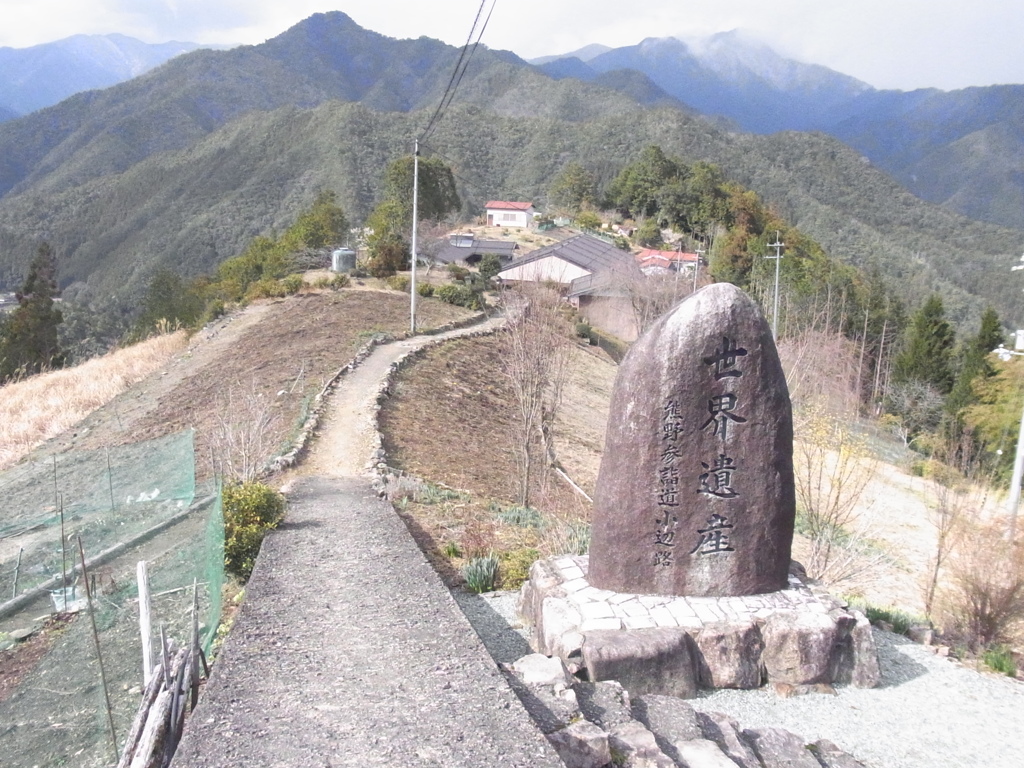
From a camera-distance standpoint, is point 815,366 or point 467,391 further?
point 467,391

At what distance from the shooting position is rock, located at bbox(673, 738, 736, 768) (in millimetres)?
4898

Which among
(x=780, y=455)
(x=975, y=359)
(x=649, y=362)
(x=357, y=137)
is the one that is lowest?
(x=975, y=359)

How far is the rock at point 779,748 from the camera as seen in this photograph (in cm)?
532

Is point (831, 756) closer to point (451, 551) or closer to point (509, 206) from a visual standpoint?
point (451, 551)

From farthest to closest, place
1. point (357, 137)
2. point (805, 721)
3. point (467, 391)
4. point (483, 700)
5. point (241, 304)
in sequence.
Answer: point (357, 137) → point (241, 304) → point (467, 391) → point (805, 721) → point (483, 700)

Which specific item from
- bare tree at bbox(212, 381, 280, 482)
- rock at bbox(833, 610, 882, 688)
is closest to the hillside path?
bare tree at bbox(212, 381, 280, 482)

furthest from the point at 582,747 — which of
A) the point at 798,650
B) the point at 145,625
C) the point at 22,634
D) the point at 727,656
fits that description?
the point at 22,634

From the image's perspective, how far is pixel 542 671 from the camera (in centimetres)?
574

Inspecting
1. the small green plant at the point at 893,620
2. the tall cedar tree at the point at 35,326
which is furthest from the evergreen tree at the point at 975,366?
the tall cedar tree at the point at 35,326

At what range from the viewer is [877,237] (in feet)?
254

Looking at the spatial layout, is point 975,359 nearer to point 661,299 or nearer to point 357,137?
point 661,299

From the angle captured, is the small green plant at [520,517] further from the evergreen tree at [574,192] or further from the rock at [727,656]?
the evergreen tree at [574,192]

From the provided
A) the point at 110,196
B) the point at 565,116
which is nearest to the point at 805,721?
the point at 110,196

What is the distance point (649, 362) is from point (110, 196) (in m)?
97.8
